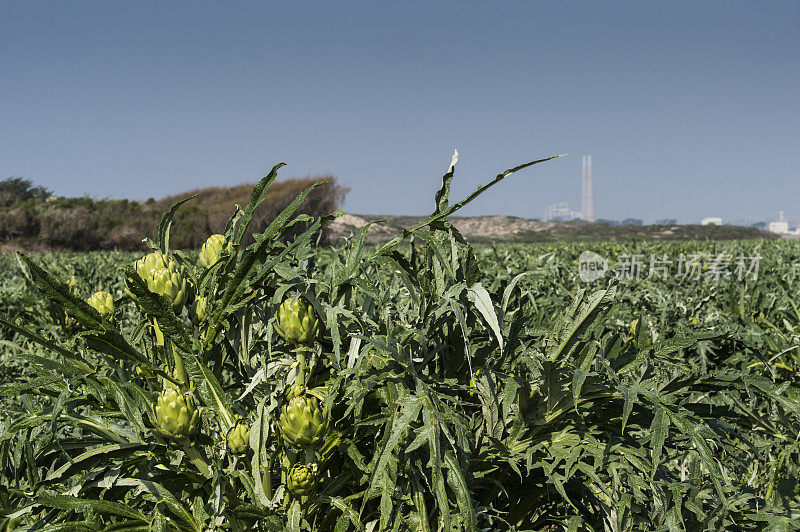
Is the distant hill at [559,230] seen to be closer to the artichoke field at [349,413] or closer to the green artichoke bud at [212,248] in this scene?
the green artichoke bud at [212,248]

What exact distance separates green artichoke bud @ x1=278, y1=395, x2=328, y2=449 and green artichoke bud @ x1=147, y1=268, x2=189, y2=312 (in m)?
0.30

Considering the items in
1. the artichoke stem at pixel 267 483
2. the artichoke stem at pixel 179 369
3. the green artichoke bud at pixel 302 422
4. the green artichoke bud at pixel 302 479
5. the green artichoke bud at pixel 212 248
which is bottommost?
the artichoke stem at pixel 267 483

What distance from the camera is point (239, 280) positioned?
888 mm

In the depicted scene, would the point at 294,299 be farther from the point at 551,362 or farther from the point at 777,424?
the point at 777,424

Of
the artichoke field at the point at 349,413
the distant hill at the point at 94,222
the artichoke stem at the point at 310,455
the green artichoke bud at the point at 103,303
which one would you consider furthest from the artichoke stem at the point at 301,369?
the distant hill at the point at 94,222

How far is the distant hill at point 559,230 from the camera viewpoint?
2370cm

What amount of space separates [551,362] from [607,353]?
218 millimetres

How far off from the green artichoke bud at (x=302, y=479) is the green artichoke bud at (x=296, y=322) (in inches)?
8.1

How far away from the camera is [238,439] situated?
844mm

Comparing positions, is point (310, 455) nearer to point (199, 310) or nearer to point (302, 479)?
point (302, 479)

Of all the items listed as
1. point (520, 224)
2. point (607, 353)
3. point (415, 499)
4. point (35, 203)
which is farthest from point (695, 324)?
point (520, 224)

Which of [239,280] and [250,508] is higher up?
[239,280]

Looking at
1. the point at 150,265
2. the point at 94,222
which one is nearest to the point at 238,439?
the point at 150,265

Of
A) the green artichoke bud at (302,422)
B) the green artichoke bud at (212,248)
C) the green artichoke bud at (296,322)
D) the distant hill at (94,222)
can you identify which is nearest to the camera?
the green artichoke bud at (302,422)
